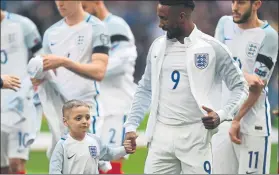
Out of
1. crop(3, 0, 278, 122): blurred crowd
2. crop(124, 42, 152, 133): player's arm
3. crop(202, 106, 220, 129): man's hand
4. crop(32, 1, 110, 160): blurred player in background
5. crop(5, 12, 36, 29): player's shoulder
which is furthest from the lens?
crop(3, 0, 278, 122): blurred crowd

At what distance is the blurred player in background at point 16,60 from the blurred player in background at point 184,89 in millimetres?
3569

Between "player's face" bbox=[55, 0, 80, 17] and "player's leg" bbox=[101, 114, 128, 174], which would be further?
"player's leg" bbox=[101, 114, 128, 174]

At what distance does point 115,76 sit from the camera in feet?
39.2

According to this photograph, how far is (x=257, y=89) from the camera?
9664 millimetres

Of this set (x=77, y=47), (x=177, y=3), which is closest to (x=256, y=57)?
(x=77, y=47)

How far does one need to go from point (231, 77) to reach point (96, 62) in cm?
214

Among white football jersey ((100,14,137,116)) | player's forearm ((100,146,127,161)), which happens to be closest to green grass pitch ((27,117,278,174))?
white football jersey ((100,14,137,116))

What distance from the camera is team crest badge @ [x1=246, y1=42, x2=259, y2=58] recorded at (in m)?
9.92

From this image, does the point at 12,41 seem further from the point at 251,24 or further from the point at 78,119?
the point at 78,119

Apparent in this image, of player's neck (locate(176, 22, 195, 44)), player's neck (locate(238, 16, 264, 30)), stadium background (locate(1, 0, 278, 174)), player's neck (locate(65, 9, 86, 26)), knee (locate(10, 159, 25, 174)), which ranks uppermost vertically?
stadium background (locate(1, 0, 278, 174))

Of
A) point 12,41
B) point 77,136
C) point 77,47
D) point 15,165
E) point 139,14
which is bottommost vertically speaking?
point 15,165

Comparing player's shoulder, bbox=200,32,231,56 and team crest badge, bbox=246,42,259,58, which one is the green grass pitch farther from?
player's shoulder, bbox=200,32,231,56

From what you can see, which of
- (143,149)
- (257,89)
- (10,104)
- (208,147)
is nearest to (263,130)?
(257,89)

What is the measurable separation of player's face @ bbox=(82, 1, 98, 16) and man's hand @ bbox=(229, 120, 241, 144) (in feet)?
8.08
